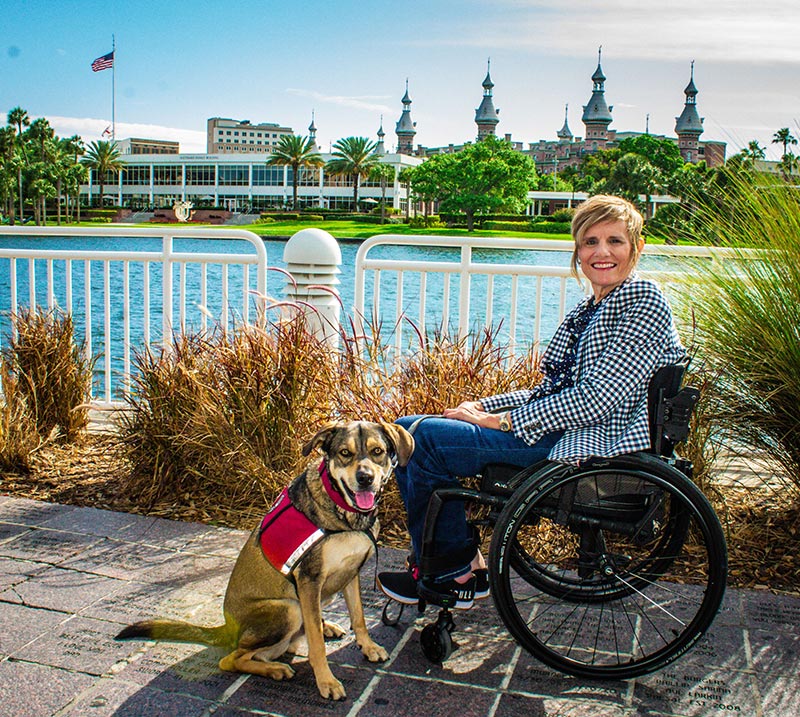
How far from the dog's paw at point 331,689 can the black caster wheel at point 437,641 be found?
33 centimetres

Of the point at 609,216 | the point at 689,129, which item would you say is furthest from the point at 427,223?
the point at 689,129

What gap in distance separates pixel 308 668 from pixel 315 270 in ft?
10.4

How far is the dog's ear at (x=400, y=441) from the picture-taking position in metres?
2.59

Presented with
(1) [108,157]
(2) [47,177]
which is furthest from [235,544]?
(1) [108,157]

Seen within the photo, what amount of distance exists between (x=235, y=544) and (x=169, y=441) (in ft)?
2.61

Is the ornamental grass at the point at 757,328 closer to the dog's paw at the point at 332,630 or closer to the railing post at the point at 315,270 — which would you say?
the dog's paw at the point at 332,630

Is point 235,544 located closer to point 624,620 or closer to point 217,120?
point 624,620

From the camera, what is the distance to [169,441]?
14.1 ft

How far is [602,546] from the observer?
2.67 meters

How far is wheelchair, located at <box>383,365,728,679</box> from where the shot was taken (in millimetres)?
2514

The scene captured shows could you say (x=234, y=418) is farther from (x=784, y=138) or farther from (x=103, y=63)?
(x=103, y=63)

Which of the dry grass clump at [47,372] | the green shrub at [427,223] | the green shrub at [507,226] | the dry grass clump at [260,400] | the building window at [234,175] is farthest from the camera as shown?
the building window at [234,175]

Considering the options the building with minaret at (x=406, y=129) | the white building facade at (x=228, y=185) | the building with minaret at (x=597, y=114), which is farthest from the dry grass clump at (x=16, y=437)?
the building with minaret at (x=406, y=129)

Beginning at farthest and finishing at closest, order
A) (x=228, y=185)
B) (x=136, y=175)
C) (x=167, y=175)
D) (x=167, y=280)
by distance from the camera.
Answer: (x=136, y=175), (x=167, y=175), (x=228, y=185), (x=167, y=280)
